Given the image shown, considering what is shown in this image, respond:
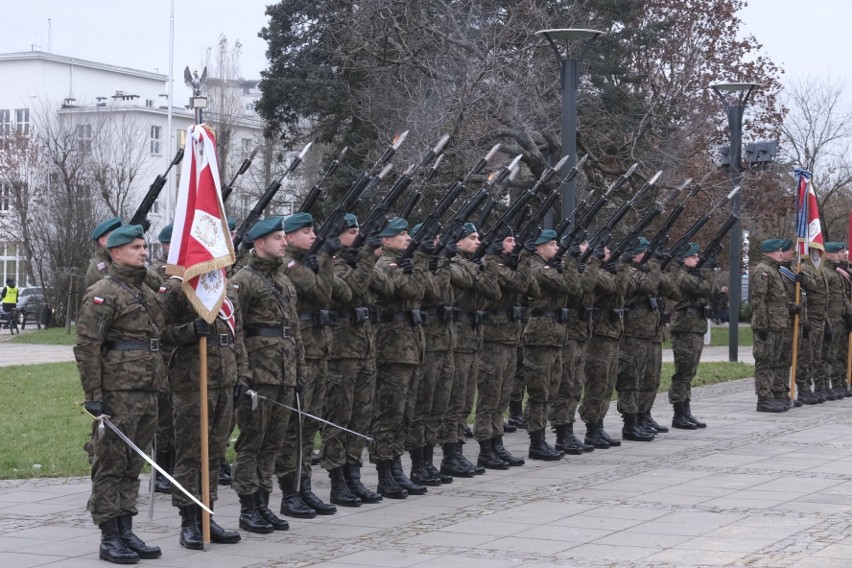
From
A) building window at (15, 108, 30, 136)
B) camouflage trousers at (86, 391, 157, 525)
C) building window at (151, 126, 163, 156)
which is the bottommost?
camouflage trousers at (86, 391, 157, 525)

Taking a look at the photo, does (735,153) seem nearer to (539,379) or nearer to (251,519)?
(539,379)

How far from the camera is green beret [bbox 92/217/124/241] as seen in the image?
30.8ft

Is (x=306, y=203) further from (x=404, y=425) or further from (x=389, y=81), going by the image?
(x=389, y=81)

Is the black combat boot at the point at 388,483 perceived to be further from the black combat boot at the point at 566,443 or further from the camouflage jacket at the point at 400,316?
the black combat boot at the point at 566,443

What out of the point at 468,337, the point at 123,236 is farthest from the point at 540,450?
the point at 123,236

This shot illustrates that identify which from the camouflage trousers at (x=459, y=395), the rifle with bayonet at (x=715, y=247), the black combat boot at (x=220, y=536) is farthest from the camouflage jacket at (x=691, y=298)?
the black combat boot at (x=220, y=536)

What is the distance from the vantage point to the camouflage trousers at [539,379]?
1280 cm

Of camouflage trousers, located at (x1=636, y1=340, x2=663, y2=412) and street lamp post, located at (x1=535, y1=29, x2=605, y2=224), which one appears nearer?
camouflage trousers, located at (x1=636, y1=340, x2=663, y2=412)

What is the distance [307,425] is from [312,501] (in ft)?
1.91

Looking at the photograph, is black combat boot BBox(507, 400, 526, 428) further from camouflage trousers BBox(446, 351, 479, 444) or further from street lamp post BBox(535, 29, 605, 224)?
camouflage trousers BBox(446, 351, 479, 444)

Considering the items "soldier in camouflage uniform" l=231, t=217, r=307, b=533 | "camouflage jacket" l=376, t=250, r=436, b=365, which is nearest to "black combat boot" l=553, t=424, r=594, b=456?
"camouflage jacket" l=376, t=250, r=436, b=365

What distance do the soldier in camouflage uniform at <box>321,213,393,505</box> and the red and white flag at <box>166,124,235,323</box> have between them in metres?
1.41

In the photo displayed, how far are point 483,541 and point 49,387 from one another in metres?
12.5

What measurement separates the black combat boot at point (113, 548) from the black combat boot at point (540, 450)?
5464 mm
